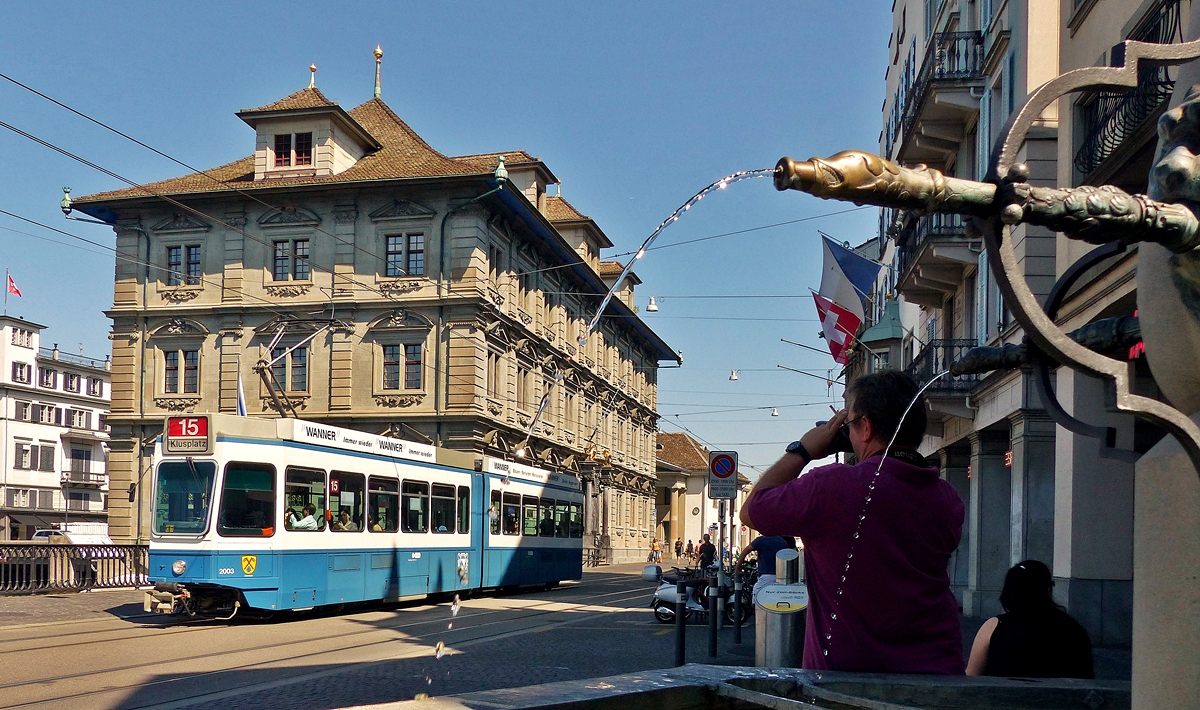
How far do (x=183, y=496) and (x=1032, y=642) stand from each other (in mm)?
16445

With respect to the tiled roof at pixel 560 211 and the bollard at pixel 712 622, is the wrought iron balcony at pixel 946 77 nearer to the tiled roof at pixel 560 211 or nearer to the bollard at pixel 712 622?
the bollard at pixel 712 622

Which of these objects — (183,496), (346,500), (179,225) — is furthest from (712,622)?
(179,225)

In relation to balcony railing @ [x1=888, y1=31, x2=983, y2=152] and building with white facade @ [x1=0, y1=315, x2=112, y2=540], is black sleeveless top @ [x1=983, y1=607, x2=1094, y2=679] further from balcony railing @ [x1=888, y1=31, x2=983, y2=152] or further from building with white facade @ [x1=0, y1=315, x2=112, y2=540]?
building with white facade @ [x1=0, y1=315, x2=112, y2=540]

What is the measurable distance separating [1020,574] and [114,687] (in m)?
8.71

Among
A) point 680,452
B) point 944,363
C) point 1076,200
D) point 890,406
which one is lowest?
point 680,452

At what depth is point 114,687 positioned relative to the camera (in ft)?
36.1

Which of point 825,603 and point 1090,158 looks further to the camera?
point 1090,158

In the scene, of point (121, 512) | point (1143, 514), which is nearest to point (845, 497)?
point (1143, 514)

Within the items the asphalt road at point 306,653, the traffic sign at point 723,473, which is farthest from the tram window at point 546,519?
the traffic sign at point 723,473

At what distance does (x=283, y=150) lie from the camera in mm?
45750

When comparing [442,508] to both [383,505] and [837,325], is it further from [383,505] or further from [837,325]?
[837,325]

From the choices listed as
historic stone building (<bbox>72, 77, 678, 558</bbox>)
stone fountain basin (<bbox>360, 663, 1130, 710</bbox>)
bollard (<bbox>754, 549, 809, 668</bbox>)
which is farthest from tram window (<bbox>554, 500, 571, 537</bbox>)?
stone fountain basin (<bbox>360, 663, 1130, 710</bbox>)

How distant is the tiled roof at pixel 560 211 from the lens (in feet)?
198

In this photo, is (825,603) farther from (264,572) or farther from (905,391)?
(264,572)
